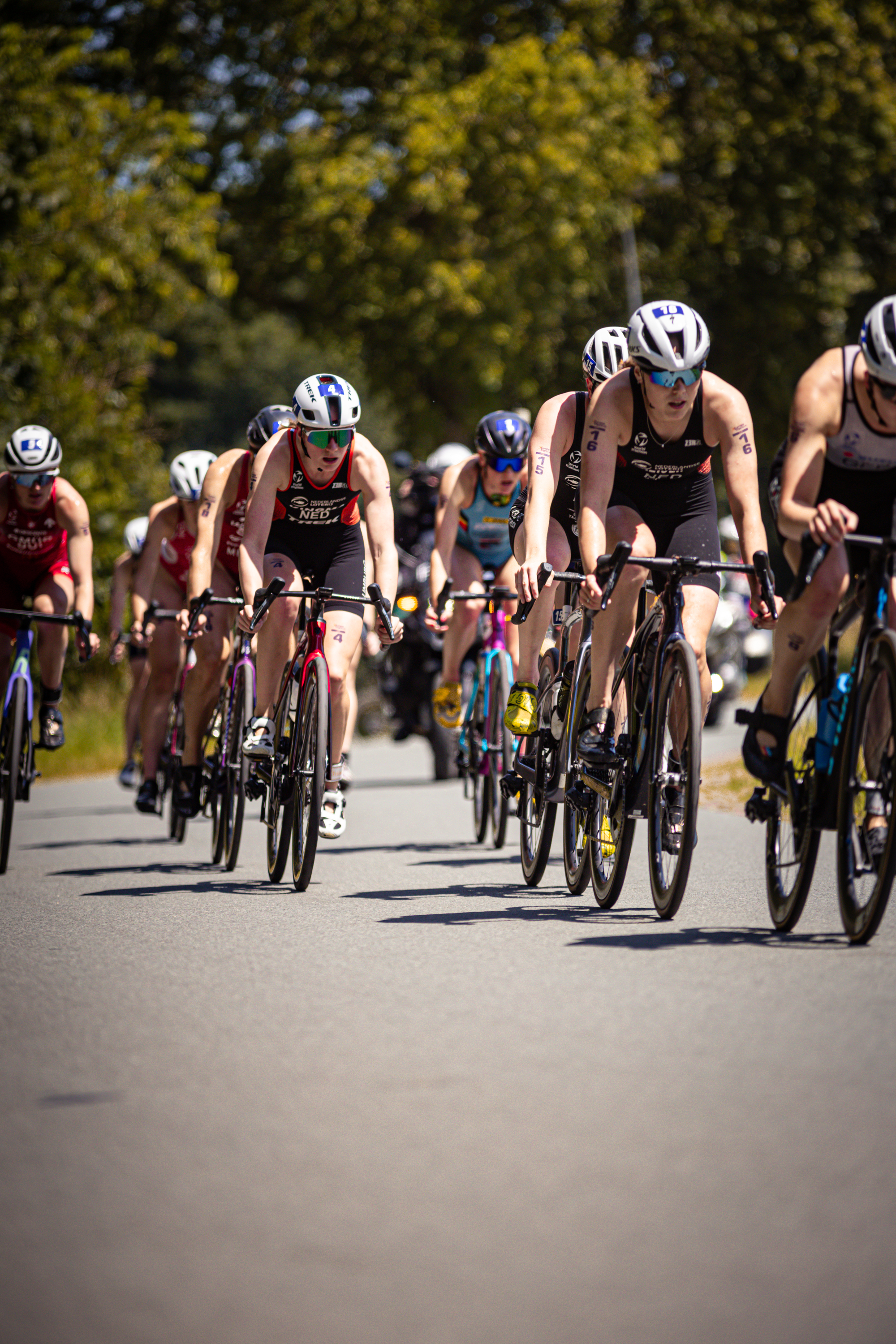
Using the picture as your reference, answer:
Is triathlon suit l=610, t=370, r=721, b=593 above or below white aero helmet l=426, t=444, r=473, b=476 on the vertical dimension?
below

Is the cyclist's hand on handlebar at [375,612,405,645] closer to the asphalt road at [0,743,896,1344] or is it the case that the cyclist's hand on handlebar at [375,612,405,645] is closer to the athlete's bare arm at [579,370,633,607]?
the athlete's bare arm at [579,370,633,607]

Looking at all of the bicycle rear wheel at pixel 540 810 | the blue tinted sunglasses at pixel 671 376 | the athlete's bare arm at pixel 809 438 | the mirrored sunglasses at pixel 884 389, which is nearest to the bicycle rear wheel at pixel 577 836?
the bicycle rear wheel at pixel 540 810

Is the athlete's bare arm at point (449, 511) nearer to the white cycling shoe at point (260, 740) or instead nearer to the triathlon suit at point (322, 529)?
the triathlon suit at point (322, 529)

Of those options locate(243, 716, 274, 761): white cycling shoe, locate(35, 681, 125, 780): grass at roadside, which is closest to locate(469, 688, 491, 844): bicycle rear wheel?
locate(243, 716, 274, 761): white cycling shoe

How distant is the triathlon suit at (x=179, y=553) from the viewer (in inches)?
455

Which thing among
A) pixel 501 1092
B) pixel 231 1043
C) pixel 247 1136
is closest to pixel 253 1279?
pixel 247 1136

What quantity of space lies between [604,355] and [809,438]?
8.22ft

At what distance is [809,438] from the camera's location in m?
5.77

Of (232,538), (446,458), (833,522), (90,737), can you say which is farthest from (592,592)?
(90,737)

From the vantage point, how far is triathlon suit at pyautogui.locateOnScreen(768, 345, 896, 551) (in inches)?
229

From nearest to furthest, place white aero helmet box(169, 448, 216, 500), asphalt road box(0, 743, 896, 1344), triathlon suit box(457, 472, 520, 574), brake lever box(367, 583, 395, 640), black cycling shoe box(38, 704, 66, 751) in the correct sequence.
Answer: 1. asphalt road box(0, 743, 896, 1344)
2. brake lever box(367, 583, 395, 640)
3. black cycling shoe box(38, 704, 66, 751)
4. triathlon suit box(457, 472, 520, 574)
5. white aero helmet box(169, 448, 216, 500)

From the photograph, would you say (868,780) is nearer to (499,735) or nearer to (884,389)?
(884,389)

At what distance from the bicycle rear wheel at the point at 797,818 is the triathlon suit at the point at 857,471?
0.51 meters

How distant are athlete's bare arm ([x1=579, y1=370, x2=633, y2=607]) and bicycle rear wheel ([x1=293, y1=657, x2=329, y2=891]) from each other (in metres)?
1.38
